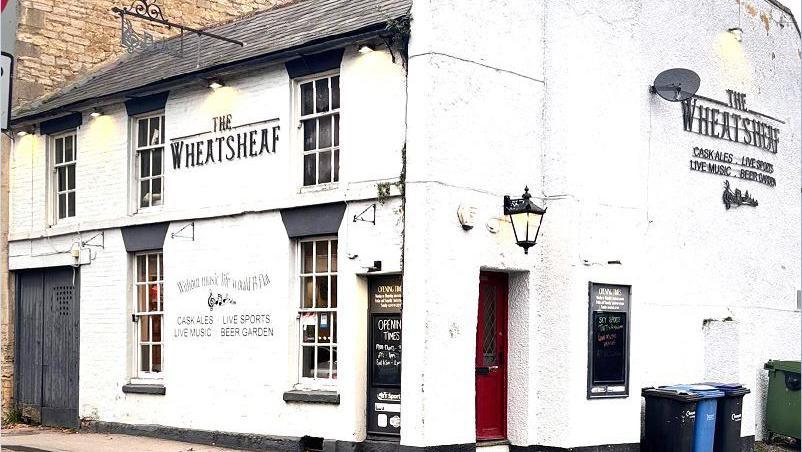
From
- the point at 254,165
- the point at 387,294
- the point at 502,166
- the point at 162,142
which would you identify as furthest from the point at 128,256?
the point at 502,166

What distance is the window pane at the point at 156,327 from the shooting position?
617 inches

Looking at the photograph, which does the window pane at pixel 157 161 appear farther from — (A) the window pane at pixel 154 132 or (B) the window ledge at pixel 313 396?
(B) the window ledge at pixel 313 396

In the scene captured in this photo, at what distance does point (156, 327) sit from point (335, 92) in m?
4.60

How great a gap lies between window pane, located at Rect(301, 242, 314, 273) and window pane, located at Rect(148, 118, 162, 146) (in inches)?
136

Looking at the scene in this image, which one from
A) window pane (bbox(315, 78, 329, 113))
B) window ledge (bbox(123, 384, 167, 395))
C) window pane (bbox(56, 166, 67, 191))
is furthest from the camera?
window pane (bbox(56, 166, 67, 191))

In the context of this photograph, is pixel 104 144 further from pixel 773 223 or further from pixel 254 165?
pixel 773 223

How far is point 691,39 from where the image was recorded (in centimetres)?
1566

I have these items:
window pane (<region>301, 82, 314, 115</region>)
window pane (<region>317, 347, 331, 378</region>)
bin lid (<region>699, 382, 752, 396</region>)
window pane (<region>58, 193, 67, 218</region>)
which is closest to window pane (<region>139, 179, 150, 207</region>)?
window pane (<region>58, 193, 67, 218</region>)

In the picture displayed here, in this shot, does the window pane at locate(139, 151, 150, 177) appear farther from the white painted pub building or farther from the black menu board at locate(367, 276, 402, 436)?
the black menu board at locate(367, 276, 402, 436)

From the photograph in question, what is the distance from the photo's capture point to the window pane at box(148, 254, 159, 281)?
15797mm

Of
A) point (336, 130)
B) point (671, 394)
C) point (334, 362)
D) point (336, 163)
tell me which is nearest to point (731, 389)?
point (671, 394)

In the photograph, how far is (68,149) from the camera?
57.2 feet

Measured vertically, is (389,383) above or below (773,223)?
below

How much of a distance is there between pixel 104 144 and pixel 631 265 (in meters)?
7.83
